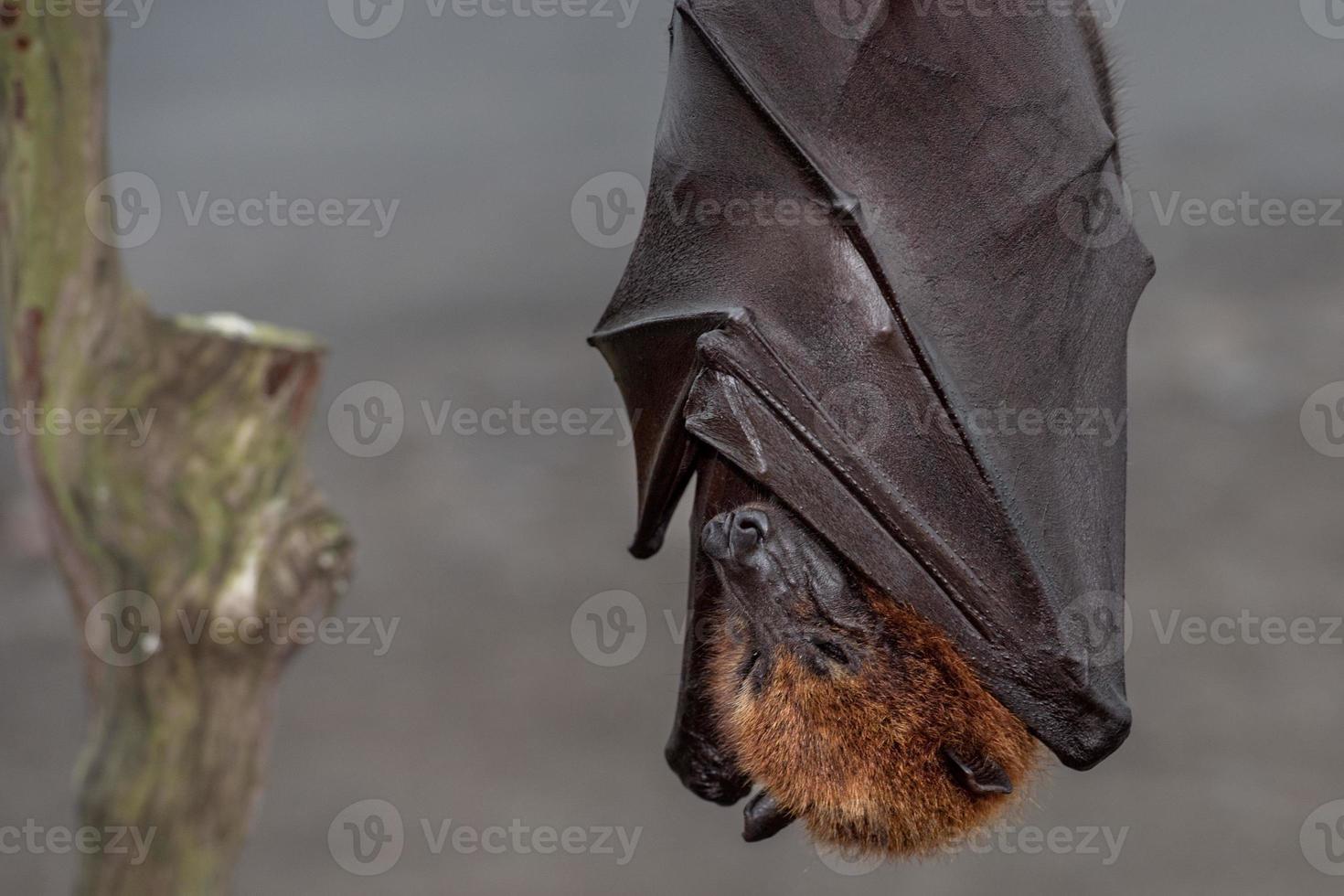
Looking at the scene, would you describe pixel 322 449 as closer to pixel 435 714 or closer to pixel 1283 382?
pixel 435 714

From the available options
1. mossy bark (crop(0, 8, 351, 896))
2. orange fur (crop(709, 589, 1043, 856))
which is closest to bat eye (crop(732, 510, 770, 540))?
orange fur (crop(709, 589, 1043, 856))

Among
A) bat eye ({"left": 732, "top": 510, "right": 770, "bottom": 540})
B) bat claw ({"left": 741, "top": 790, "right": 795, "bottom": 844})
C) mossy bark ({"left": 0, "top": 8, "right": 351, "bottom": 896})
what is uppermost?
mossy bark ({"left": 0, "top": 8, "right": 351, "bottom": 896})

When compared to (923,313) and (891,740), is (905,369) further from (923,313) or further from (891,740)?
(891,740)

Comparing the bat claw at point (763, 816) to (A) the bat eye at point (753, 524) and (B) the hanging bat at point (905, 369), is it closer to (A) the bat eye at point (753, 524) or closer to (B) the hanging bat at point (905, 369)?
(B) the hanging bat at point (905, 369)

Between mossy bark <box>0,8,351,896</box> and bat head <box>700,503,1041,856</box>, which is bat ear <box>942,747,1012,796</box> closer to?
bat head <box>700,503,1041,856</box>

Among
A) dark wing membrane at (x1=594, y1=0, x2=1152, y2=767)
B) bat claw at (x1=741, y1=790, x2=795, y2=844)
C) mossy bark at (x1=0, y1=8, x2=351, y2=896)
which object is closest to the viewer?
dark wing membrane at (x1=594, y1=0, x2=1152, y2=767)

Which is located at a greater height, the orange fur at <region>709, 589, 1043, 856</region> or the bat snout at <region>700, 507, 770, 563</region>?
the bat snout at <region>700, 507, 770, 563</region>
